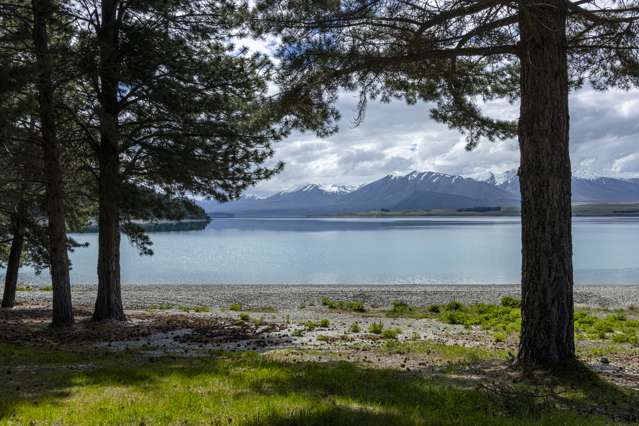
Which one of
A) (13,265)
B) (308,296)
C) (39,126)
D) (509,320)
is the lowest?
(308,296)

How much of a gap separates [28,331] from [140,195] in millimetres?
4169

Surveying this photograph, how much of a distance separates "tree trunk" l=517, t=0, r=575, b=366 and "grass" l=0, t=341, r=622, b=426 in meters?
1.06

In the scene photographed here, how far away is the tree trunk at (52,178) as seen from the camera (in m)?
12.2

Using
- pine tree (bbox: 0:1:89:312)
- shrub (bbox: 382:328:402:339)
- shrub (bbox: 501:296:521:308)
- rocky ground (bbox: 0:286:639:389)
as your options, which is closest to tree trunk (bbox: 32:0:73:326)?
pine tree (bbox: 0:1:89:312)

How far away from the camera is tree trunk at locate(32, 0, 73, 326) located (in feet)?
40.0

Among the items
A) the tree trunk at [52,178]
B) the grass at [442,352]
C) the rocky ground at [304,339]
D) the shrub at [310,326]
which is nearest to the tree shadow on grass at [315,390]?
the rocky ground at [304,339]

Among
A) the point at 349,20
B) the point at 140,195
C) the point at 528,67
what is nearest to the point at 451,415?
the point at 528,67

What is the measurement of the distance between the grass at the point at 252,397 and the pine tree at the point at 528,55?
4.65ft

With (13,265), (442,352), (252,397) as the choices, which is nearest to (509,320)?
(442,352)

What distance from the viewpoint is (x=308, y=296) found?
30484 millimetres

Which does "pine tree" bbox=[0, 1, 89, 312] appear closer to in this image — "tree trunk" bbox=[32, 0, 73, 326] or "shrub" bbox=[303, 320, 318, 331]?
"tree trunk" bbox=[32, 0, 73, 326]

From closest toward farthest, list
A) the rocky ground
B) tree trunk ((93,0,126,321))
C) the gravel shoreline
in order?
the rocky ground < tree trunk ((93,0,126,321)) < the gravel shoreline

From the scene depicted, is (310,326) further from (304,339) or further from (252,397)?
(252,397)

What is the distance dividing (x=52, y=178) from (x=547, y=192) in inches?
430
